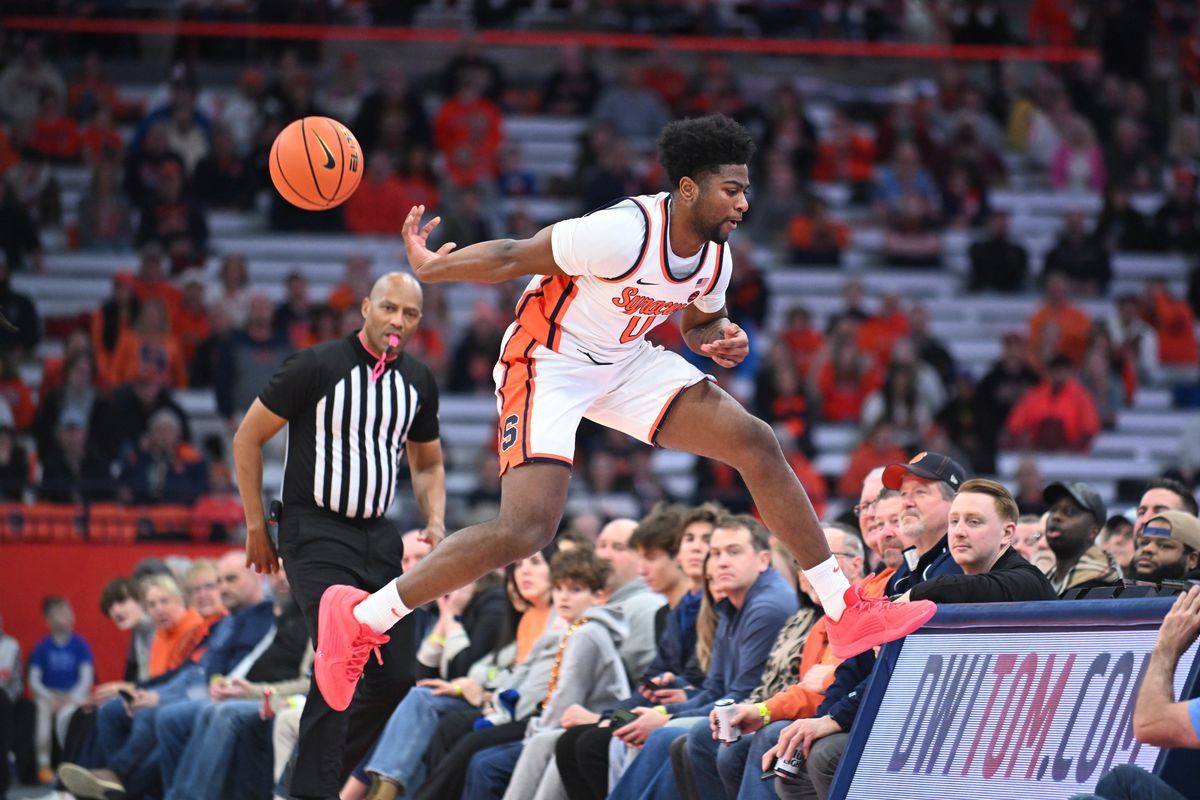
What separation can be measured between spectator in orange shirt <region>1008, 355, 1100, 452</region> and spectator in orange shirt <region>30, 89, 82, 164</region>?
9715mm

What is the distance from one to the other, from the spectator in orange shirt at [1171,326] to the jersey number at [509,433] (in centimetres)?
1224

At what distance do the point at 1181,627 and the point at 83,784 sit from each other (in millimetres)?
6548

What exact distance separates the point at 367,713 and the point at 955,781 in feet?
7.98

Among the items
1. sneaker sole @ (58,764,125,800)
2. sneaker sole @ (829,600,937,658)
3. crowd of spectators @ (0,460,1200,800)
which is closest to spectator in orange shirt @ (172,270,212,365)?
crowd of spectators @ (0,460,1200,800)

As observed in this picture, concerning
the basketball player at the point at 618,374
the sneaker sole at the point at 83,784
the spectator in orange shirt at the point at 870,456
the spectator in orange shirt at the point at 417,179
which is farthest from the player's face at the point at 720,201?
the spectator in orange shirt at the point at 417,179

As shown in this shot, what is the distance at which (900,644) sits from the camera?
6.01 metres

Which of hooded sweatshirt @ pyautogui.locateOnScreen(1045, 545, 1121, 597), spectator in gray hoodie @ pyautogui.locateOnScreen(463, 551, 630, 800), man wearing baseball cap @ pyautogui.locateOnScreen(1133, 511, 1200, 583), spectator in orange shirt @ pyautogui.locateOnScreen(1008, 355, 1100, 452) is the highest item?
man wearing baseball cap @ pyautogui.locateOnScreen(1133, 511, 1200, 583)

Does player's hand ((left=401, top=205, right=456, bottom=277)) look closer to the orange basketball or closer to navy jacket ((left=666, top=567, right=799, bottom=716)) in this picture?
the orange basketball

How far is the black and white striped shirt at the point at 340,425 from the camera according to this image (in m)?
6.82

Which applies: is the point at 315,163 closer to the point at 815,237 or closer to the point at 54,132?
the point at 815,237

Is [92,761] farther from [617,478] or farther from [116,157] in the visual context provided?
[116,157]

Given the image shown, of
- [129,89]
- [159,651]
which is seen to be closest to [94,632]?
[159,651]

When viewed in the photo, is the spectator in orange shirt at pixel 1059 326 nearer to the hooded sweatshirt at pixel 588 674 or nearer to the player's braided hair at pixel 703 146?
the hooded sweatshirt at pixel 588 674

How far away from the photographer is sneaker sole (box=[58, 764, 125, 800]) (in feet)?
30.7
